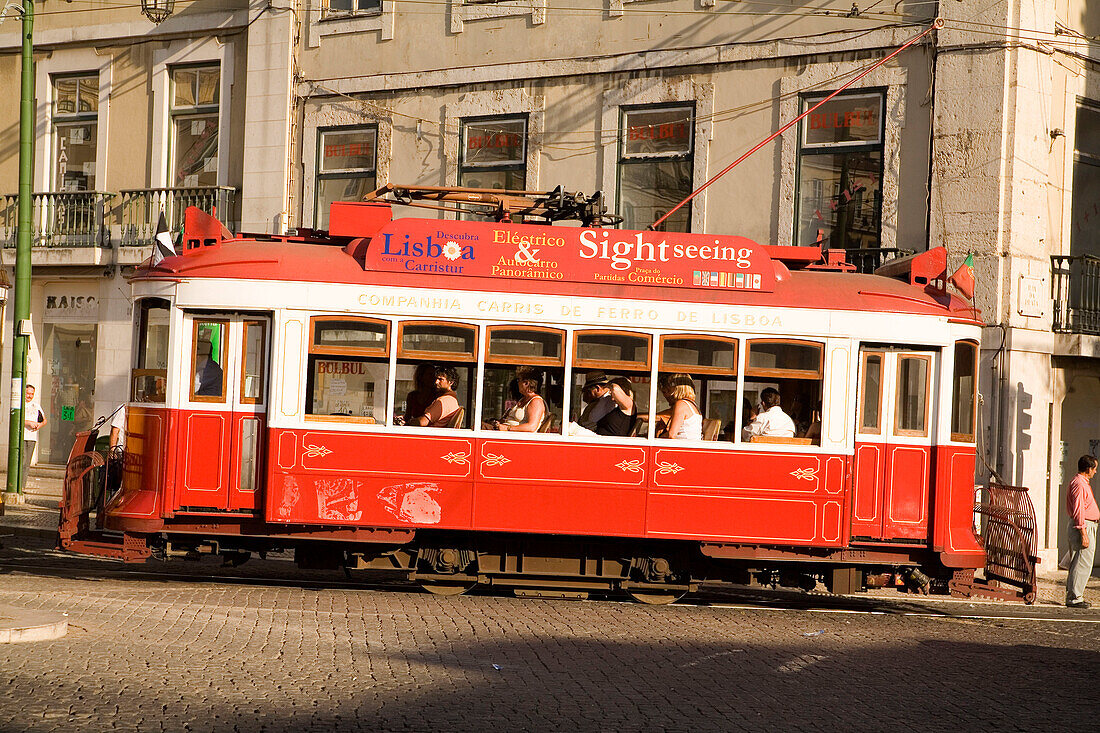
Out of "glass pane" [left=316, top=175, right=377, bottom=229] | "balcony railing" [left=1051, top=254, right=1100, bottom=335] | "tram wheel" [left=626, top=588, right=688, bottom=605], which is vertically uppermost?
"glass pane" [left=316, top=175, right=377, bottom=229]

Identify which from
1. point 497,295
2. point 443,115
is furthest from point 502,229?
point 443,115

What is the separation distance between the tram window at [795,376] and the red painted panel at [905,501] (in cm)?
79

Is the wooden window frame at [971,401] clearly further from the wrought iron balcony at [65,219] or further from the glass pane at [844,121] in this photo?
the wrought iron balcony at [65,219]

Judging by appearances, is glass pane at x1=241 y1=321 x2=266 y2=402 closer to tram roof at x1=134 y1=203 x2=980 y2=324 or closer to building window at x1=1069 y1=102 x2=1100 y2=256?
tram roof at x1=134 y1=203 x2=980 y2=324

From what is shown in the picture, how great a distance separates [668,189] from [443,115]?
4.12 metres

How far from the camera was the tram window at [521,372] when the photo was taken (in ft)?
37.1

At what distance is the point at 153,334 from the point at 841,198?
409 inches

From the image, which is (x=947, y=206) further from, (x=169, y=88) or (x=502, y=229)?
(x=169, y=88)

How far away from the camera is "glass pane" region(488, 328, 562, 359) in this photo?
11.3m

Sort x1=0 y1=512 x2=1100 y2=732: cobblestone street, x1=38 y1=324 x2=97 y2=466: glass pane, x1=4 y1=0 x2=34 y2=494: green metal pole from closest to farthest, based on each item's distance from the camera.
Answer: x1=0 y1=512 x2=1100 y2=732: cobblestone street
x1=4 y1=0 x2=34 y2=494: green metal pole
x1=38 y1=324 x2=97 y2=466: glass pane

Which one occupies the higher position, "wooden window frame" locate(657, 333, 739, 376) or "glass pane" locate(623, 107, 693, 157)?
"glass pane" locate(623, 107, 693, 157)

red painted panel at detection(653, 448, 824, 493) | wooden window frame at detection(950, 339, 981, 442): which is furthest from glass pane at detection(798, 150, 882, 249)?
red painted panel at detection(653, 448, 824, 493)

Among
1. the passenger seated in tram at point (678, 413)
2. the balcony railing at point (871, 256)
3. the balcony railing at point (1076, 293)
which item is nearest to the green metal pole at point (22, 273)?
the passenger seated in tram at point (678, 413)

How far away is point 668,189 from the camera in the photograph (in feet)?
62.8
